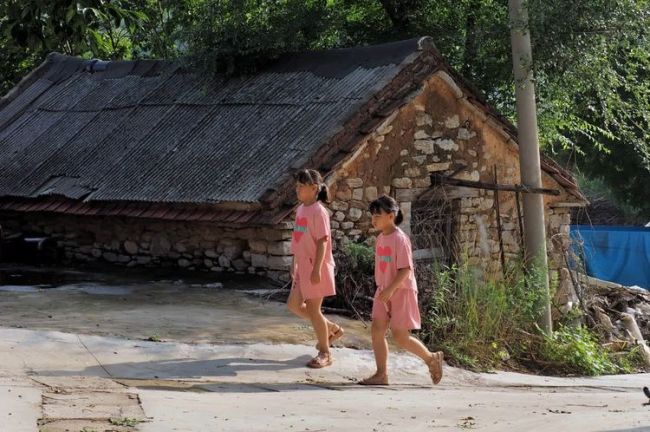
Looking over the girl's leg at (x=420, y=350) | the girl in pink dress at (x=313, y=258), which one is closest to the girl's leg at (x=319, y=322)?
the girl in pink dress at (x=313, y=258)

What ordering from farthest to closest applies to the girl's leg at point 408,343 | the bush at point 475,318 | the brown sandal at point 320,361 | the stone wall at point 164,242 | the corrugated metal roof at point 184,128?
the corrugated metal roof at point 184,128 → the stone wall at point 164,242 → the bush at point 475,318 → the brown sandal at point 320,361 → the girl's leg at point 408,343

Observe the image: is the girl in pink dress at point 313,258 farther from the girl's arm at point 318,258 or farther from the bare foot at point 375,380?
the bare foot at point 375,380

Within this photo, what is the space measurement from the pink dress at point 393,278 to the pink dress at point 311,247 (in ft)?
1.71

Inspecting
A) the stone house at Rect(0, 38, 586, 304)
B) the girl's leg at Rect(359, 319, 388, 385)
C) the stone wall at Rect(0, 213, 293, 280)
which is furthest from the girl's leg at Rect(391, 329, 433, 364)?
the stone wall at Rect(0, 213, 293, 280)

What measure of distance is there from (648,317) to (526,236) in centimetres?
421

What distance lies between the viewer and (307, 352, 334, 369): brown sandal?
9.52m

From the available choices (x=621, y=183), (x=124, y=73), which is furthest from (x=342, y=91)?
(x=621, y=183)

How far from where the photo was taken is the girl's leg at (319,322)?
9.43 metres

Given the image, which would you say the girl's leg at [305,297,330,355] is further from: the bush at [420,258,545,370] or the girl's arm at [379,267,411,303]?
the bush at [420,258,545,370]

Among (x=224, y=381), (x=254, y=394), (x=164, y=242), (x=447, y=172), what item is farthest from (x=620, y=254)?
(x=254, y=394)

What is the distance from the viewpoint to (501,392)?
9.95m

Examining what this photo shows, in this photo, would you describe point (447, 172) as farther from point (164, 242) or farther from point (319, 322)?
point (319, 322)

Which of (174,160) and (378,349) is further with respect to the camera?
(174,160)

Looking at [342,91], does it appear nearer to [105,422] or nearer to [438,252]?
[438,252]
